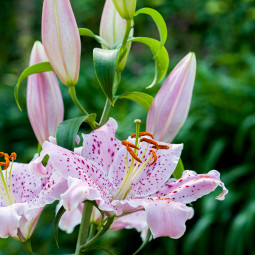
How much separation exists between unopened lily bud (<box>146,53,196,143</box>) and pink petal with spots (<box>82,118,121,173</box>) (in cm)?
7

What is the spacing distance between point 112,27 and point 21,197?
322mm

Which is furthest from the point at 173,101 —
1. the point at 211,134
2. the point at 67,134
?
the point at 211,134

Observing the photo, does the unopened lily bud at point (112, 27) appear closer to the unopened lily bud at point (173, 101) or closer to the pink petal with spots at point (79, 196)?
the unopened lily bud at point (173, 101)

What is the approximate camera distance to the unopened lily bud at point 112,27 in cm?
85

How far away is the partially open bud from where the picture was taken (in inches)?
30.9

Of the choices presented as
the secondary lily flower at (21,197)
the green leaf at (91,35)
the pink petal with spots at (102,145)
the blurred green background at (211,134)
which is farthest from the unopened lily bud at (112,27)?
the blurred green background at (211,134)

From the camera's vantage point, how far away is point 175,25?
14.9 feet

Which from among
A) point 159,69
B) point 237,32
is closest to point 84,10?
point 237,32

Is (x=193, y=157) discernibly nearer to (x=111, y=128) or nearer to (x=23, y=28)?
(x=111, y=128)

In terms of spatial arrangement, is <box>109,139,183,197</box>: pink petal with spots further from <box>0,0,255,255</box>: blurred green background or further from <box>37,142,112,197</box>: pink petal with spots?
<box>0,0,255,255</box>: blurred green background

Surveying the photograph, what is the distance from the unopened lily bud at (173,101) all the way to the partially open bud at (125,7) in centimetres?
11

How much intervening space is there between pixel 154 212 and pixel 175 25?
160 inches

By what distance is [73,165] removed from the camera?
Result: 2.21 ft

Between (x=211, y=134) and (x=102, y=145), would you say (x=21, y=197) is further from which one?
(x=211, y=134)
